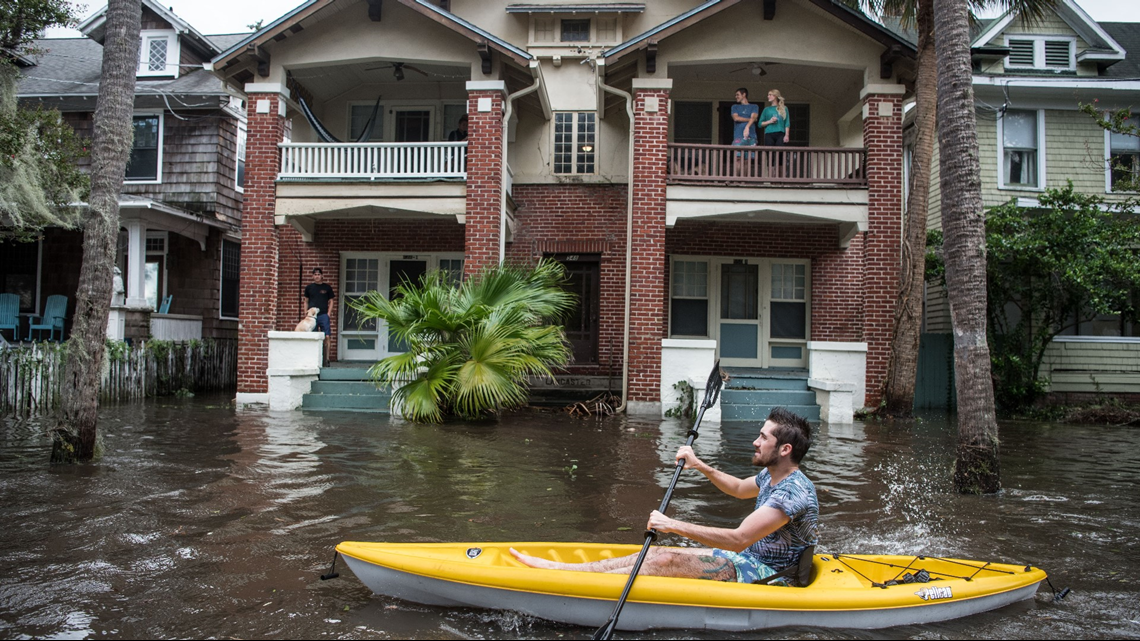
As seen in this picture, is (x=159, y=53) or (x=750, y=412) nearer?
(x=750, y=412)

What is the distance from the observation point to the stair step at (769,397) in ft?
44.2

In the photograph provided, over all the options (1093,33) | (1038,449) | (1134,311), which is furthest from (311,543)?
(1093,33)

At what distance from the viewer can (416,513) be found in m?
6.44

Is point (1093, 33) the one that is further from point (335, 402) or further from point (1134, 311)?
point (335, 402)

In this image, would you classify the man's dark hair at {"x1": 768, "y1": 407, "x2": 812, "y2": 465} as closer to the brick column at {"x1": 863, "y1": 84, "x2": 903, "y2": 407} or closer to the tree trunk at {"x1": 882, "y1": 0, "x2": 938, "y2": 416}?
the tree trunk at {"x1": 882, "y1": 0, "x2": 938, "y2": 416}

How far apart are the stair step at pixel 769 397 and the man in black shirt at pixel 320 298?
300 inches

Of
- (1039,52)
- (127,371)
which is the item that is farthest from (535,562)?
(1039,52)

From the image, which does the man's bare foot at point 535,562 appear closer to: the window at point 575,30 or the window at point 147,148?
the window at point 575,30

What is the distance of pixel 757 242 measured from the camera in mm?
16234

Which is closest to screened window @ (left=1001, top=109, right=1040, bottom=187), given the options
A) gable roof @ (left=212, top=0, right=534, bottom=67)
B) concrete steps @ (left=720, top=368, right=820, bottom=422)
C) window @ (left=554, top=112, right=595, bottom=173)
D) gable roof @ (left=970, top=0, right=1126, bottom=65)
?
gable roof @ (left=970, top=0, right=1126, bottom=65)

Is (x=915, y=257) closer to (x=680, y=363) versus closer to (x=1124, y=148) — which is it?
(x=680, y=363)

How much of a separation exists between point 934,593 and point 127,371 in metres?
14.8

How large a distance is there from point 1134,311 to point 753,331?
718 centimetres

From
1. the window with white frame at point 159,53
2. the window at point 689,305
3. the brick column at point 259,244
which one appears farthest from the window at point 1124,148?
the window with white frame at point 159,53
